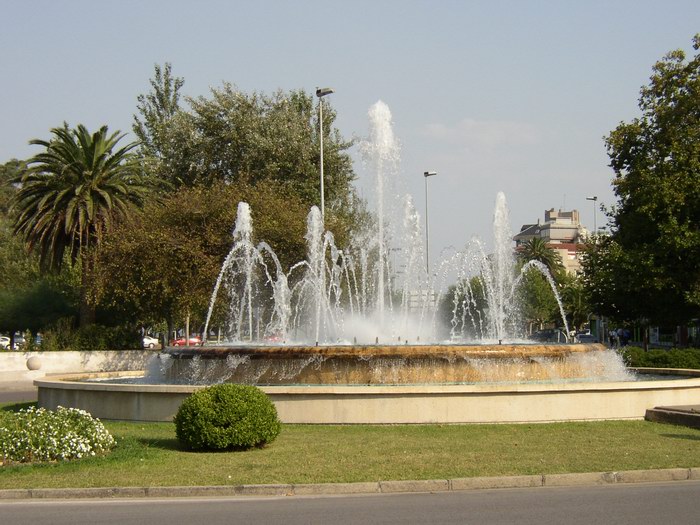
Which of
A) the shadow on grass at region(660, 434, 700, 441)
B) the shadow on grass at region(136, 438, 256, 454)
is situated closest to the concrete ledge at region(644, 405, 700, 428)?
the shadow on grass at region(660, 434, 700, 441)

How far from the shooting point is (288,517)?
31.5 ft

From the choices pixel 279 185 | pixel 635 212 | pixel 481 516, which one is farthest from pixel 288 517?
pixel 279 185

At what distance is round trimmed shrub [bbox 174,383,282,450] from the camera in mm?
13820

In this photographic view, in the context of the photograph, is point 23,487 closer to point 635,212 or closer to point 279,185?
point 635,212

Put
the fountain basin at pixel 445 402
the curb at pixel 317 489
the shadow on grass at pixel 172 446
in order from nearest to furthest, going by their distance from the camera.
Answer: the curb at pixel 317 489 → the shadow on grass at pixel 172 446 → the fountain basin at pixel 445 402

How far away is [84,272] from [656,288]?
75.5 feet

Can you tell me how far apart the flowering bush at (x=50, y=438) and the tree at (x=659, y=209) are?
25.8 m

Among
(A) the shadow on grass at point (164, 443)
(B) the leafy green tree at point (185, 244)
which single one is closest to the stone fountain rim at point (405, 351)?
(A) the shadow on grass at point (164, 443)

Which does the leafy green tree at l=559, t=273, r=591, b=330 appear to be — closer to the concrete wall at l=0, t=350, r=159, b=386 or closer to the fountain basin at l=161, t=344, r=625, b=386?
the concrete wall at l=0, t=350, r=159, b=386

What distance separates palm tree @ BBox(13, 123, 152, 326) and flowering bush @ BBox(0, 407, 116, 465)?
23630mm

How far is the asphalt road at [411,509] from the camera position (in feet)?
30.8

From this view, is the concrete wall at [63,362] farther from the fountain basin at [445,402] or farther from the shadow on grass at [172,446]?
the shadow on grass at [172,446]

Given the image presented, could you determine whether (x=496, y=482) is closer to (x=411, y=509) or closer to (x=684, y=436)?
(x=411, y=509)

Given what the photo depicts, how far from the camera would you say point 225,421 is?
13.9m
